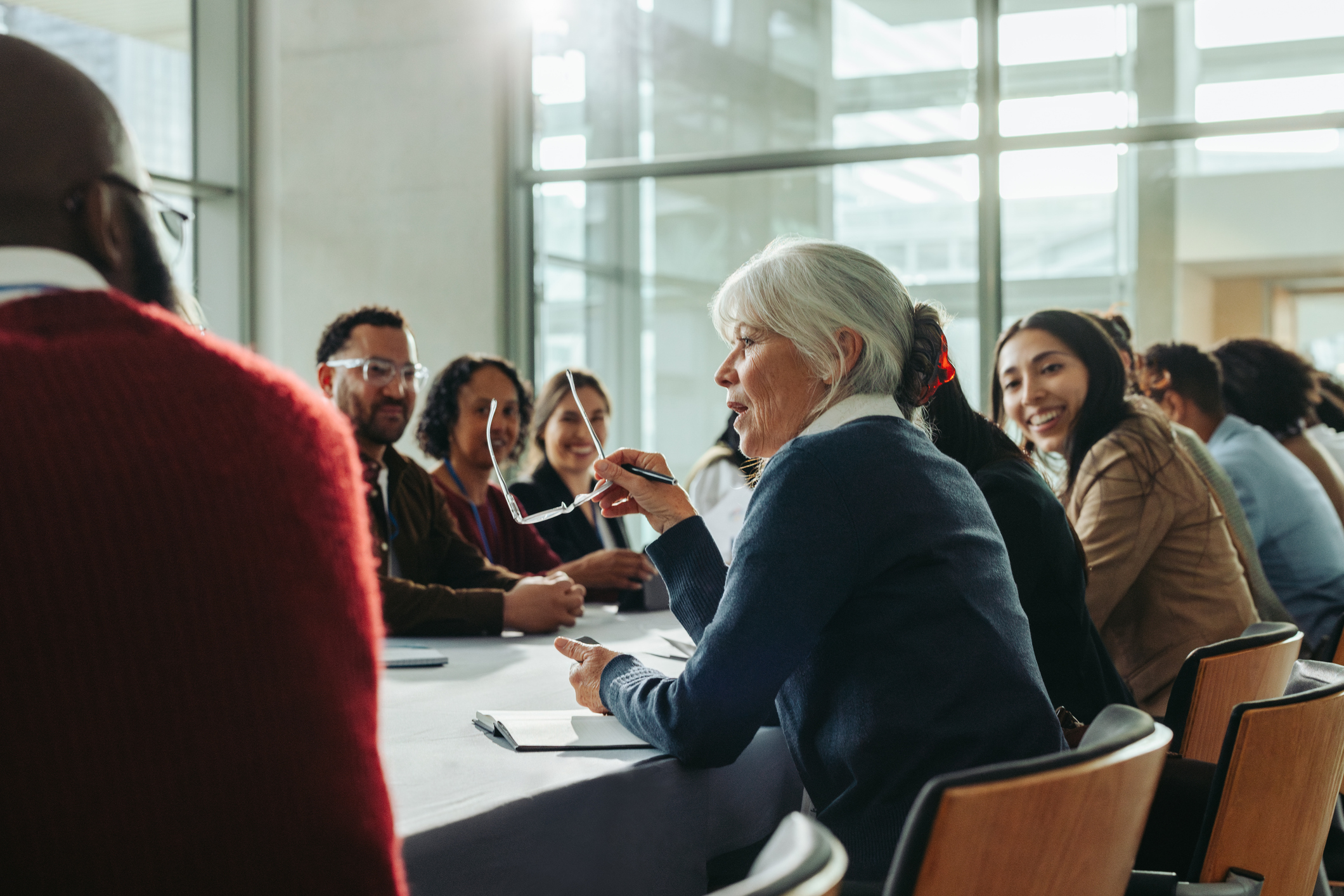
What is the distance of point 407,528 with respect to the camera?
9.10 ft

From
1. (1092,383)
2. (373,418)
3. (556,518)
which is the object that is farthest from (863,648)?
(556,518)

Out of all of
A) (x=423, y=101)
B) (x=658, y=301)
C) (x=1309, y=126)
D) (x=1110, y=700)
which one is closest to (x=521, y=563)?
(x=1110, y=700)

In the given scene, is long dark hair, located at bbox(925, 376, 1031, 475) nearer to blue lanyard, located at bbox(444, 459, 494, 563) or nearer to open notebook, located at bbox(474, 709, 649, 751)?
open notebook, located at bbox(474, 709, 649, 751)

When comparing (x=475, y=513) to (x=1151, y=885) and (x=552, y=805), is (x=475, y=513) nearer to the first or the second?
(x=552, y=805)

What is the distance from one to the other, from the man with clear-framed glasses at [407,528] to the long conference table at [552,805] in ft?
2.09

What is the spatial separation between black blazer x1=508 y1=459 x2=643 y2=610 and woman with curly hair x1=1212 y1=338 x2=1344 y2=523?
95.7 inches

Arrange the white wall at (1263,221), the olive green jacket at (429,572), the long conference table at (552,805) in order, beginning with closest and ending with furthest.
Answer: the long conference table at (552,805) < the olive green jacket at (429,572) < the white wall at (1263,221)

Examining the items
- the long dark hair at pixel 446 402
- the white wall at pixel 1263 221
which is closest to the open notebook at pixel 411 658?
the long dark hair at pixel 446 402

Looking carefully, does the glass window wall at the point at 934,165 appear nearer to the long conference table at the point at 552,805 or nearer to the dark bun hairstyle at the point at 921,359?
the dark bun hairstyle at the point at 921,359

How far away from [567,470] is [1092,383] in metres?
2.08

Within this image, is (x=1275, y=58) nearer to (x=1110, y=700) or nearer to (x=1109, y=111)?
(x=1109, y=111)

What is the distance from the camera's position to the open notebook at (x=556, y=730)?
1.41 metres

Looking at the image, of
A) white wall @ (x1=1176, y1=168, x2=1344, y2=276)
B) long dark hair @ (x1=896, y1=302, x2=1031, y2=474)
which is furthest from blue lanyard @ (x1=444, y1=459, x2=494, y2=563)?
white wall @ (x1=1176, y1=168, x2=1344, y2=276)

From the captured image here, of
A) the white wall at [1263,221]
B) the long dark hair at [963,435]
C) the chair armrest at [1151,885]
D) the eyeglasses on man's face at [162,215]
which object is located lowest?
the chair armrest at [1151,885]
